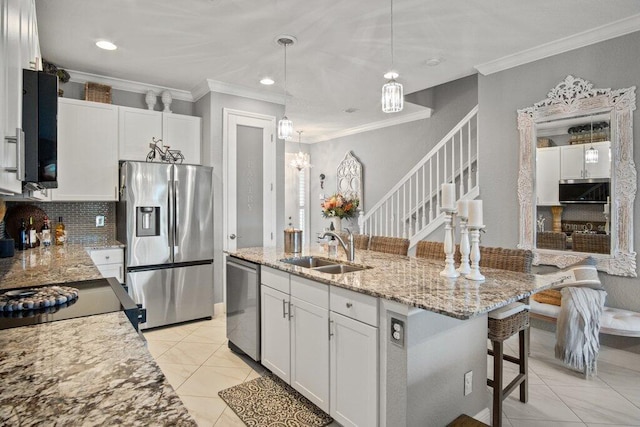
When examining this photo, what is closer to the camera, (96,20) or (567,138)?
(96,20)

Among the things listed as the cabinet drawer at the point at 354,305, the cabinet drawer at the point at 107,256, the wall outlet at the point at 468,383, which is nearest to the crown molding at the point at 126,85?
the cabinet drawer at the point at 107,256

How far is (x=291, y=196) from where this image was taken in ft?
26.9

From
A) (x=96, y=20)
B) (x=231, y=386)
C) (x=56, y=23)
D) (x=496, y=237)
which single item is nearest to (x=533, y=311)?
(x=496, y=237)

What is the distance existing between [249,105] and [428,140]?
2.74m

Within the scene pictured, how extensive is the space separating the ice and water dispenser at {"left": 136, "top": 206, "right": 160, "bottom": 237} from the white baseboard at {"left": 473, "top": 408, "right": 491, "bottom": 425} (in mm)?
3309

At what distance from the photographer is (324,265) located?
117 inches

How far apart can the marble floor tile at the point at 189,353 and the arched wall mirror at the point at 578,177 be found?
3191mm

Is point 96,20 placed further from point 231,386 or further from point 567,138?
point 567,138

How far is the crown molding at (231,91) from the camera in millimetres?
4379

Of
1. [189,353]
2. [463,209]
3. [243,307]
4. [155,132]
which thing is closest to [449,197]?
[463,209]

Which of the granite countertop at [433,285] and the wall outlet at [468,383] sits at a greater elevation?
the granite countertop at [433,285]

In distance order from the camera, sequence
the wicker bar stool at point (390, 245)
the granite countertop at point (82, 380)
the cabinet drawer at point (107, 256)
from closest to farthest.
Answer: the granite countertop at point (82, 380) → the wicker bar stool at point (390, 245) → the cabinet drawer at point (107, 256)

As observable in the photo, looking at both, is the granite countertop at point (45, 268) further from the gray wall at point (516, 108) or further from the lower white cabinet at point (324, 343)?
the gray wall at point (516, 108)

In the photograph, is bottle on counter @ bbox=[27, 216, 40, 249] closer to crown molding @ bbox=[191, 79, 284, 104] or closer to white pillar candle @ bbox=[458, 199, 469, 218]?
crown molding @ bbox=[191, 79, 284, 104]
